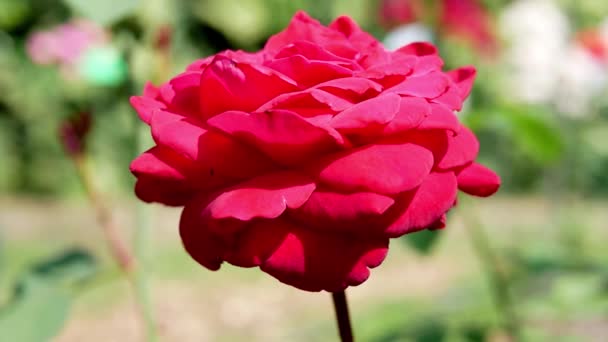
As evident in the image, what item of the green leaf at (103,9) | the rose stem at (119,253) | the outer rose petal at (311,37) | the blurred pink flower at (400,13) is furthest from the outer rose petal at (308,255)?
the blurred pink flower at (400,13)

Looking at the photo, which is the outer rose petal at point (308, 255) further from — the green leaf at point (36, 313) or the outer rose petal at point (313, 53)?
the green leaf at point (36, 313)

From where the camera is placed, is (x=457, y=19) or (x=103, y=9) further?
(x=457, y=19)

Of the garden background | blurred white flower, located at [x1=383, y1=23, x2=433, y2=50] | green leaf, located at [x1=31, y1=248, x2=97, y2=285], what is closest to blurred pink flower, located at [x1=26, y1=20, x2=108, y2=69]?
the garden background

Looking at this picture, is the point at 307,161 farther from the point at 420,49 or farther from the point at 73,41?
the point at 73,41

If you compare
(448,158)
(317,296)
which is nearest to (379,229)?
(448,158)

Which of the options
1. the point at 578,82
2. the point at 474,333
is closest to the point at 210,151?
the point at 474,333

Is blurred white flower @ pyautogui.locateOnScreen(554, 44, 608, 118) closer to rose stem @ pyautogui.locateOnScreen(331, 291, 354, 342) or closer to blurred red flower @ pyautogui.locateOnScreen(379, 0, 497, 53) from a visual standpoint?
blurred red flower @ pyautogui.locateOnScreen(379, 0, 497, 53)

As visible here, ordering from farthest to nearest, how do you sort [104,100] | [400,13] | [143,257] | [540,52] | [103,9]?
[104,100] → [400,13] → [540,52] → [143,257] → [103,9]
